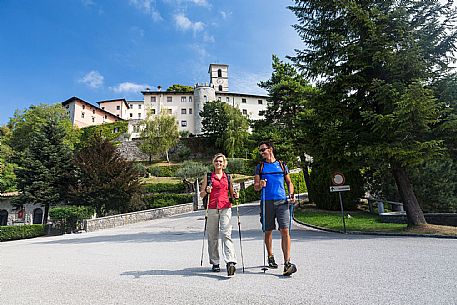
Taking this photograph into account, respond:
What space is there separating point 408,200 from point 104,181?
767 inches

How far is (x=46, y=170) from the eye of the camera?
2381cm

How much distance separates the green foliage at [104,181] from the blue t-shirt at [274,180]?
62.0 feet

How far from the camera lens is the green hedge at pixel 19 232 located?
17.0m

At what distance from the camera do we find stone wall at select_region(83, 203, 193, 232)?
56.4ft

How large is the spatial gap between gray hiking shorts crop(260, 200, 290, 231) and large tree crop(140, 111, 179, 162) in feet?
148

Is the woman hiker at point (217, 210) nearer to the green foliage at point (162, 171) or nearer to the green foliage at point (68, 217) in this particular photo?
the green foliage at point (68, 217)

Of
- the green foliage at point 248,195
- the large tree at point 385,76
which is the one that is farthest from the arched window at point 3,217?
the large tree at point 385,76

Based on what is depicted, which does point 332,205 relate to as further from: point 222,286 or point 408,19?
point 222,286

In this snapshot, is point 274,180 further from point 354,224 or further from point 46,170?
point 46,170

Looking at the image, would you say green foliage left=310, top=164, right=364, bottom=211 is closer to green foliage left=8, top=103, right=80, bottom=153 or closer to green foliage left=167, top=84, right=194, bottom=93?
green foliage left=8, top=103, right=80, bottom=153

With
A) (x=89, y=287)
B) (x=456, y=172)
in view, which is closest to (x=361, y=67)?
(x=89, y=287)

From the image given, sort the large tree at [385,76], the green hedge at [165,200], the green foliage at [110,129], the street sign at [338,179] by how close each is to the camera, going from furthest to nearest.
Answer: the green foliage at [110,129]
the green hedge at [165,200]
the street sign at [338,179]
the large tree at [385,76]

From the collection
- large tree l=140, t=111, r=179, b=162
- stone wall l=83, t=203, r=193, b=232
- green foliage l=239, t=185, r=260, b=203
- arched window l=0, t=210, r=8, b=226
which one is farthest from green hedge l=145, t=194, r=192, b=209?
large tree l=140, t=111, r=179, b=162

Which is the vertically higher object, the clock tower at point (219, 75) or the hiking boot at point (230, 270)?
the clock tower at point (219, 75)
